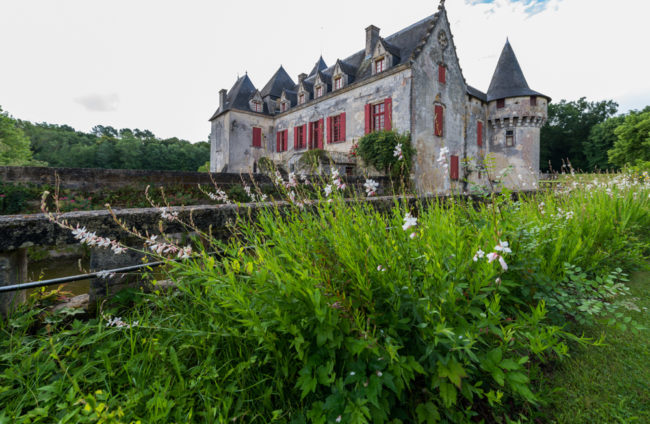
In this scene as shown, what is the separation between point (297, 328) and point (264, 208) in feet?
4.20

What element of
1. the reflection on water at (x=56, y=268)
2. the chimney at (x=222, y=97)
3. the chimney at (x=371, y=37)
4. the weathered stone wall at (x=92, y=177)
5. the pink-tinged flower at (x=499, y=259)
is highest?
the chimney at (x=371, y=37)

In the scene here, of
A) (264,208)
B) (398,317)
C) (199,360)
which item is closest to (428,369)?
(398,317)

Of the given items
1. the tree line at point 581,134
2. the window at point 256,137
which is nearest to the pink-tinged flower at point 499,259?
the window at point 256,137

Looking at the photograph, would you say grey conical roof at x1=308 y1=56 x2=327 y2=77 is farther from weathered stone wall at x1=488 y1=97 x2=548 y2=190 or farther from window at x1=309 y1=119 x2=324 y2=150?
weathered stone wall at x1=488 y1=97 x2=548 y2=190

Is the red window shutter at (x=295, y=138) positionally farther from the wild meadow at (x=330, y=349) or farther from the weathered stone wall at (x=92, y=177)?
the wild meadow at (x=330, y=349)

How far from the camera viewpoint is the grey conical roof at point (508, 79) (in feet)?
67.9

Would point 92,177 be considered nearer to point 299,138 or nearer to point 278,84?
point 299,138

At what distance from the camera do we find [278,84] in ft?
80.1

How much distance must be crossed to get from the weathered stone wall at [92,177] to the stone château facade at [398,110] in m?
2.91

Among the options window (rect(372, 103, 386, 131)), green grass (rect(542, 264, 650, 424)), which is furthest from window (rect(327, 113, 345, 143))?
green grass (rect(542, 264, 650, 424))

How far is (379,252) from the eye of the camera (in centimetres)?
145

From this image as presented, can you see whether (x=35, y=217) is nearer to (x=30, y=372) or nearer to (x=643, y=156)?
(x=30, y=372)

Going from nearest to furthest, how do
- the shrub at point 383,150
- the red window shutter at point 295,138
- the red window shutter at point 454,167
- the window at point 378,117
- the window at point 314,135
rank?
1. the shrub at point 383,150
2. the window at point 378,117
3. the red window shutter at point 454,167
4. the window at point 314,135
5. the red window shutter at point 295,138

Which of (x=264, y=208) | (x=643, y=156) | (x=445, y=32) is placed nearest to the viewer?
(x=264, y=208)
